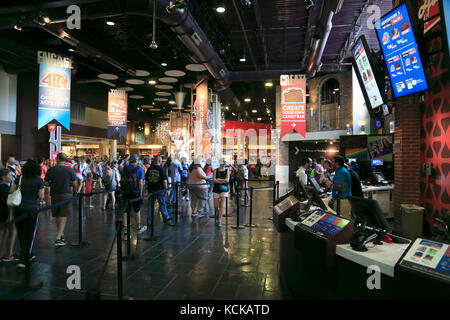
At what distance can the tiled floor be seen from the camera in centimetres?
333

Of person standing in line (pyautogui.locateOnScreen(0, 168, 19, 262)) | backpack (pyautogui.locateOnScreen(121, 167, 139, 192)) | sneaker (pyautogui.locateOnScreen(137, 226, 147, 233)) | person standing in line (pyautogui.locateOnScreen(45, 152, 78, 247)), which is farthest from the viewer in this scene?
sneaker (pyautogui.locateOnScreen(137, 226, 147, 233))

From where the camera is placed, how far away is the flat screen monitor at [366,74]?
6418mm

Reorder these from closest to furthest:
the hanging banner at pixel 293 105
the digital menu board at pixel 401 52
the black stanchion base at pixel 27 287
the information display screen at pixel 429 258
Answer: the information display screen at pixel 429 258 < the black stanchion base at pixel 27 287 < the digital menu board at pixel 401 52 < the hanging banner at pixel 293 105

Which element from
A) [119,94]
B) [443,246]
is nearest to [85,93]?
[119,94]

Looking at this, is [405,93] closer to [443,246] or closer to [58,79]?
[443,246]

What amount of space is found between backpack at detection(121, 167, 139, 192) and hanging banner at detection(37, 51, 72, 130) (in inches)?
211

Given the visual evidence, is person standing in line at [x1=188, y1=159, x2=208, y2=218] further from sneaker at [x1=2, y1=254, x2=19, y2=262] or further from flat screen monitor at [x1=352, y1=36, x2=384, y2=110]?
flat screen monitor at [x1=352, y1=36, x2=384, y2=110]

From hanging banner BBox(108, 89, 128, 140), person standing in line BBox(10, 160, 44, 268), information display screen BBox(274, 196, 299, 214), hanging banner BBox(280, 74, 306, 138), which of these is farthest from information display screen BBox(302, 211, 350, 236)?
hanging banner BBox(108, 89, 128, 140)

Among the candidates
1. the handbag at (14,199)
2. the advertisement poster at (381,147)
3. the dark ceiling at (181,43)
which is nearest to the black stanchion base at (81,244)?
the handbag at (14,199)

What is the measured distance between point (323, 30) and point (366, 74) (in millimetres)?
2056

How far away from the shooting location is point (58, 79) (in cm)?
934

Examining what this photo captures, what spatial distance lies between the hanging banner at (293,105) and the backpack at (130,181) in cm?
614

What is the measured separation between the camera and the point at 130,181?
5.68 metres

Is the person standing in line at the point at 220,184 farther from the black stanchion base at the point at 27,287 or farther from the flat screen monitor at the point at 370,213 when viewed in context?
the flat screen monitor at the point at 370,213
